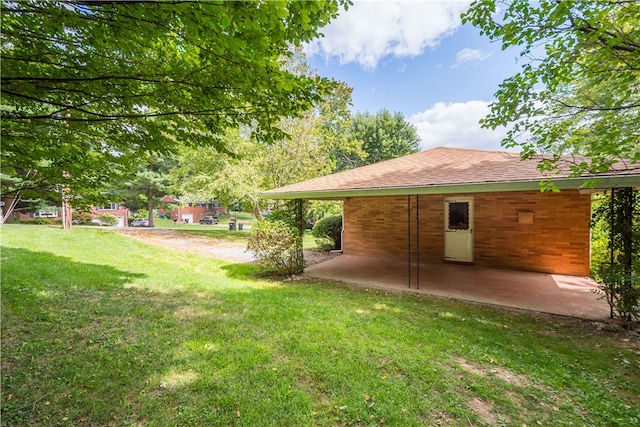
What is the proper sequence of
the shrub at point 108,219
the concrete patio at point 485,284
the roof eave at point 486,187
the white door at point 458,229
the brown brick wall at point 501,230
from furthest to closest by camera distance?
the shrub at point 108,219 < the white door at point 458,229 < the brown brick wall at point 501,230 < the concrete patio at point 485,284 < the roof eave at point 486,187

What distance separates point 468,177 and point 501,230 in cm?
400

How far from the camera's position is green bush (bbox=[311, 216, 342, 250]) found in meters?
12.1

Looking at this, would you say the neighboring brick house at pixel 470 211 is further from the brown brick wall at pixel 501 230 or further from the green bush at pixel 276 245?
the green bush at pixel 276 245

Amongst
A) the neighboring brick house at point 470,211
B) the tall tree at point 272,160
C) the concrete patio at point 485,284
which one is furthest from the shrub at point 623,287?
the tall tree at point 272,160

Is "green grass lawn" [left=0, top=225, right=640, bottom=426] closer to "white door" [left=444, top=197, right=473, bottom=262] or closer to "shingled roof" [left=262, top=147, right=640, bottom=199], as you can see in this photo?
"shingled roof" [left=262, top=147, right=640, bottom=199]

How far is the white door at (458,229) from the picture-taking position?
8.87 m

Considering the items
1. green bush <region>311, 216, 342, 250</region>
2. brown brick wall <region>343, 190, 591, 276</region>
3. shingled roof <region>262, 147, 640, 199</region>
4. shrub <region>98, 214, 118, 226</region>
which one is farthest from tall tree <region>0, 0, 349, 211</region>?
shrub <region>98, 214, 118, 226</region>

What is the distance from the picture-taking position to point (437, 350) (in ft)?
11.5

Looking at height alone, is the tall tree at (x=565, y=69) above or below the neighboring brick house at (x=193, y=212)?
above

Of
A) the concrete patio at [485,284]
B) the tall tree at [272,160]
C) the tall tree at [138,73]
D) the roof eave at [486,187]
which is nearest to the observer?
the tall tree at [138,73]

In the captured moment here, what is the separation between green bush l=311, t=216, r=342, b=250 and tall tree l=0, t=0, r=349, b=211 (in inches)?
354

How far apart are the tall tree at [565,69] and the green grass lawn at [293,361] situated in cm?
255

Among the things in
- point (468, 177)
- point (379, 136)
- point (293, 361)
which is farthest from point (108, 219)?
point (468, 177)

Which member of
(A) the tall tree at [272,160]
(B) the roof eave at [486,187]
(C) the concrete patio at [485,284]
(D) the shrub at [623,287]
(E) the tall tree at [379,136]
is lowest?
(C) the concrete patio at [485,284]
